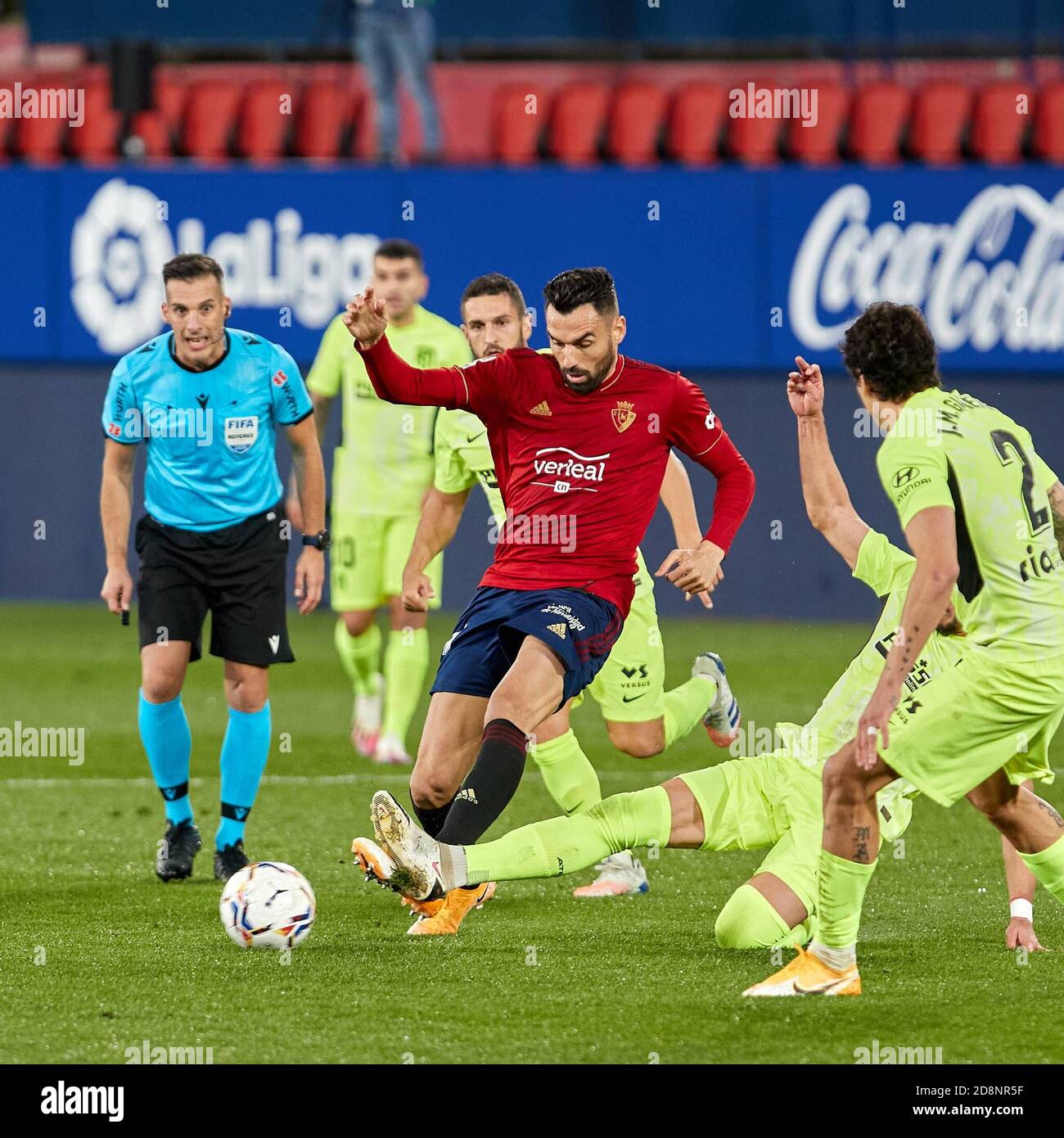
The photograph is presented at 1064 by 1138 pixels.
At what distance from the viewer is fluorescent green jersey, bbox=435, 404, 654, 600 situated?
7.41m

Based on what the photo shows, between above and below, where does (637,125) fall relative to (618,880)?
above

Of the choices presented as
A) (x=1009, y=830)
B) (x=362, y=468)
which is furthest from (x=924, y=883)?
(x=362, y=468)

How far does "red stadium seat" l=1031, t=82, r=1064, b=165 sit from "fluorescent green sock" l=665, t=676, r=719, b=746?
29.9ft

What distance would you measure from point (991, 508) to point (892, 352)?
1.55 feet

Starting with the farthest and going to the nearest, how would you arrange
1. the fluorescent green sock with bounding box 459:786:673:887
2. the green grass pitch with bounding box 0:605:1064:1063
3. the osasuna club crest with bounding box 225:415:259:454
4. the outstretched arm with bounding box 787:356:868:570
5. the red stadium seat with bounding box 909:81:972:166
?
the red stadium seat with bounding box 909:81:972:166 → the osasuna club crest with bounding box 225:415:259:454 → the outstretched arm with bounding box 787:356:868:570 → the fluorescent green sock with bounding box 459:786:673:887 → the green grass pitch with bounding box 0:605:1064:1063

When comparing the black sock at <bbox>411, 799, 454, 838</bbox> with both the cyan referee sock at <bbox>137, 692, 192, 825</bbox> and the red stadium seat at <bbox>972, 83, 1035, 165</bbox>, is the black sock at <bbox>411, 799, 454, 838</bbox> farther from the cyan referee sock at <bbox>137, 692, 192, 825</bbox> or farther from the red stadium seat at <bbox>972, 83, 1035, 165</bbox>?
the red stadium seat at <bbox>972, 83, 1035, 165</bbox>

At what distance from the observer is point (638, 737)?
7.50m

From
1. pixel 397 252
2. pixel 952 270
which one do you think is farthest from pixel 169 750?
pixel 952 270

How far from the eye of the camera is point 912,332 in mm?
5309

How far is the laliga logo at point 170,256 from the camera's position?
15.2 meters

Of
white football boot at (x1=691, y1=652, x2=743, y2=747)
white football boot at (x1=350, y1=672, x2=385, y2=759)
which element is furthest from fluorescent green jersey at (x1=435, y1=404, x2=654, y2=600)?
white football boot at (x1=350, y1=672, x2=385, y2=759)

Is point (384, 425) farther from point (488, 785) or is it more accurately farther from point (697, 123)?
point (697, 123)

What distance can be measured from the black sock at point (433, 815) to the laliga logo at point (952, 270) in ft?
29.8

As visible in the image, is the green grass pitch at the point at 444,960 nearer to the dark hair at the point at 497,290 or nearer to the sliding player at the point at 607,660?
the sliding player at the point at 607,660
